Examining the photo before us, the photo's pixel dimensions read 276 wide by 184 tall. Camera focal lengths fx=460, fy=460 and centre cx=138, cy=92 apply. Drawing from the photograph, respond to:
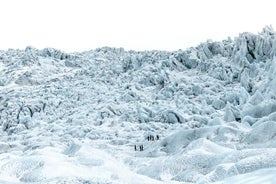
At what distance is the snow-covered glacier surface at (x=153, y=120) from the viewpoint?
575cm

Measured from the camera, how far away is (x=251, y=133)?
8.34m

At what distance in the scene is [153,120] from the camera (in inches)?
722

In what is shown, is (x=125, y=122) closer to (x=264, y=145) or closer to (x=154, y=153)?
(x=154, y=153)

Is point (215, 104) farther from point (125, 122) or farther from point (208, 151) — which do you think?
point (208, 151)

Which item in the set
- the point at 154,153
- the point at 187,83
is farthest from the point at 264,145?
the point at 187,83

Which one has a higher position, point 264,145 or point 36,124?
point 264,145

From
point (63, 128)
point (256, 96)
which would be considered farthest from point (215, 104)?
point (63, 128)

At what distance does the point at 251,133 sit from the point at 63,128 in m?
10.9

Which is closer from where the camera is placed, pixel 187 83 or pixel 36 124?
pixel 36 124

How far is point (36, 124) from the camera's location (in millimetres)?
20859

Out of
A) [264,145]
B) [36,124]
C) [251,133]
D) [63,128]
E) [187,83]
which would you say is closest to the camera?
[264,145]

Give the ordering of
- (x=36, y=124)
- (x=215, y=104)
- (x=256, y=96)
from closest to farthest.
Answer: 1. (x=256, y=96)
2. (x=215, y=104)
3. (x=36, y=124)

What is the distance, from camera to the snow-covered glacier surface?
5746 mm

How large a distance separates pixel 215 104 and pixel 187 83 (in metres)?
5.13
